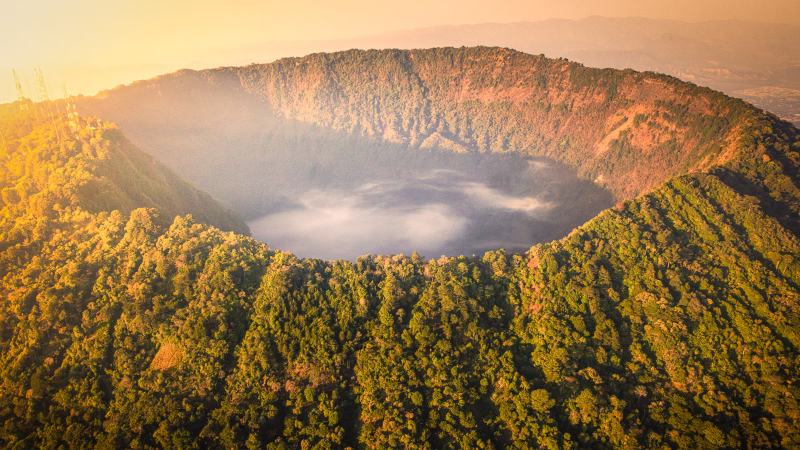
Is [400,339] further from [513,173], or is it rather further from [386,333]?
[513,173]

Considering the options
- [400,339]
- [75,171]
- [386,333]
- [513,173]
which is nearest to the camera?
[400,339]

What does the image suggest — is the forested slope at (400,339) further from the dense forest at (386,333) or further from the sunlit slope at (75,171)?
the sunlit slope at (75,171)

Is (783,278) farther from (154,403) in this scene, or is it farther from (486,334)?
(154,403)

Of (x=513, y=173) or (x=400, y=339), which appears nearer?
(x=400, y=339)

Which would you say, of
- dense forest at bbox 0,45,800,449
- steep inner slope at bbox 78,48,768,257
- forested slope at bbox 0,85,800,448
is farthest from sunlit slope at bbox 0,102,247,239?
steep inner slope at bbox 78,48,768,257

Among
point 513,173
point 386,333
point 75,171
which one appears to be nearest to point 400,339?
point 386,333

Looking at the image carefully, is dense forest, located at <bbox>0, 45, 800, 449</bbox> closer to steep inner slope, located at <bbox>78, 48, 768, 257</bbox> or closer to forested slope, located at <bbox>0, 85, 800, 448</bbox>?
forested slope, located at <bbox>0, 85, 800, 448</bbox>
